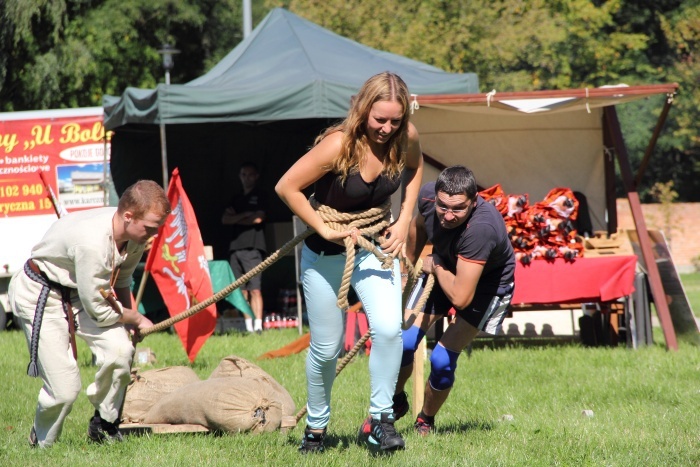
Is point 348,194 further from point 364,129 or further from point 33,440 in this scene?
point 33,440

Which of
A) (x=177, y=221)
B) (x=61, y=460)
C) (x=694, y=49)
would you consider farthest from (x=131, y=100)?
(x=694, y=49)

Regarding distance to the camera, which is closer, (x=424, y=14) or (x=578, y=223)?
(x=578, y=223)

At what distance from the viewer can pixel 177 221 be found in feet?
30.3

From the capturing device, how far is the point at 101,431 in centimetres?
557

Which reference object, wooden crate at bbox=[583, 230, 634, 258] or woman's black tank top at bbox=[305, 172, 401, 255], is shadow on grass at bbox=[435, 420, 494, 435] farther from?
wooden crate at bbox=[583, 230, 634, 258]

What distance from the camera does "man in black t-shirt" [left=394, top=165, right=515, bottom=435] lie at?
5227 millimetres

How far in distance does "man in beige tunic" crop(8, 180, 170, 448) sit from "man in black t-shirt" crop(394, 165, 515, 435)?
1470mm

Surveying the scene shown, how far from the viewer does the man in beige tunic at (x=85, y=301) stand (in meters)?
4.96

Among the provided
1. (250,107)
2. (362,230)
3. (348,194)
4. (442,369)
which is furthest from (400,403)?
(250,107)

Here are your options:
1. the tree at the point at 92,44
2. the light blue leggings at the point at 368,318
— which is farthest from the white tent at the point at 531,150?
the tree at the point at 92,44

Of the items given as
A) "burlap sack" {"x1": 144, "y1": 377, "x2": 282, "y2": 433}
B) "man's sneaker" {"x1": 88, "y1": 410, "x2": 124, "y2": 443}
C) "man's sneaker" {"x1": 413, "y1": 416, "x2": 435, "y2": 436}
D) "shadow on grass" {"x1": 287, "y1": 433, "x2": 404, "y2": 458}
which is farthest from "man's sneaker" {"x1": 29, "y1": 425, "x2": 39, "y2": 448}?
"man's sneaker" {"x1": 413, "y1": 416, "x2": 435, "y2": 436}

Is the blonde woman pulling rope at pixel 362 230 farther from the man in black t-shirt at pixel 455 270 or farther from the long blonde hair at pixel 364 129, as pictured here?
the man in black t-shirt at pixel 455 270

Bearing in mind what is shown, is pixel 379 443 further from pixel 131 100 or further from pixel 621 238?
pixel 131 100

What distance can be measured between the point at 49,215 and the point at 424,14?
13.3 m
